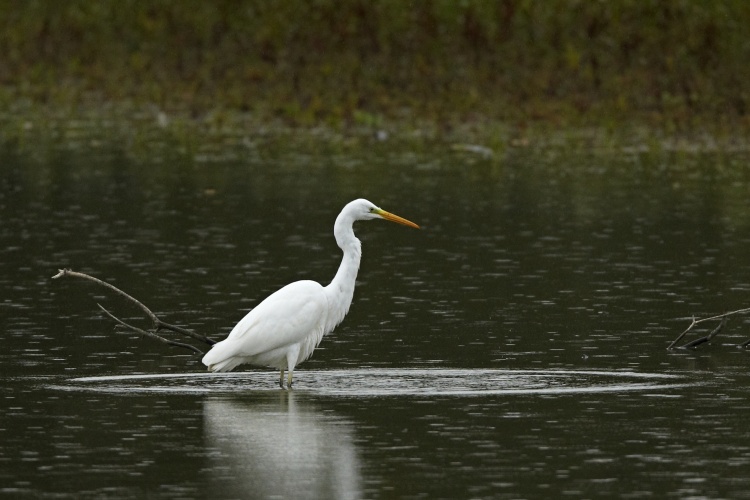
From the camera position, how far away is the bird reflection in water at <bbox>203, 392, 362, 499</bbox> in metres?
10.6

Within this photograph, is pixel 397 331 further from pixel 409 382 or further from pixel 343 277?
pixel 409 382

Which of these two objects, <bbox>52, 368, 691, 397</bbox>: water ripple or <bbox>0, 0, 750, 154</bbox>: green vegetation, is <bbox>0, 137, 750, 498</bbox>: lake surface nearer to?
<bbox>52, 368, 691, 397</bbox>: water ripple

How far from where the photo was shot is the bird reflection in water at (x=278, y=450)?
419 inches

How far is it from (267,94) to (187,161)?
8789mm

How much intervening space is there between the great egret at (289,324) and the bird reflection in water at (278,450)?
1.65ft

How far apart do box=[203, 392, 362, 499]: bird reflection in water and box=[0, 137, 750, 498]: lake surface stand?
32 millimetres

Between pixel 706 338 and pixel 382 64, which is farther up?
pixel 382 64

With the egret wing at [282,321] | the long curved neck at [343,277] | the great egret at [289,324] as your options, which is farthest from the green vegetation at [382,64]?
the egret wing at [282,321]

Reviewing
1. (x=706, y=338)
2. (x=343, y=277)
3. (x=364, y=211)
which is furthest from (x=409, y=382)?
(x=706, y=338)

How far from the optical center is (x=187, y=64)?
145 feet

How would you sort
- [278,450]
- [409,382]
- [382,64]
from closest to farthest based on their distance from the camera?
[278,450] → [409,382] → [382,64]

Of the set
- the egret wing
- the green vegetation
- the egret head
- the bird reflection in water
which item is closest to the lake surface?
the bird reflection in water

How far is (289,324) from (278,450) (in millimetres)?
2780

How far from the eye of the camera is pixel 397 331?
1695cm
